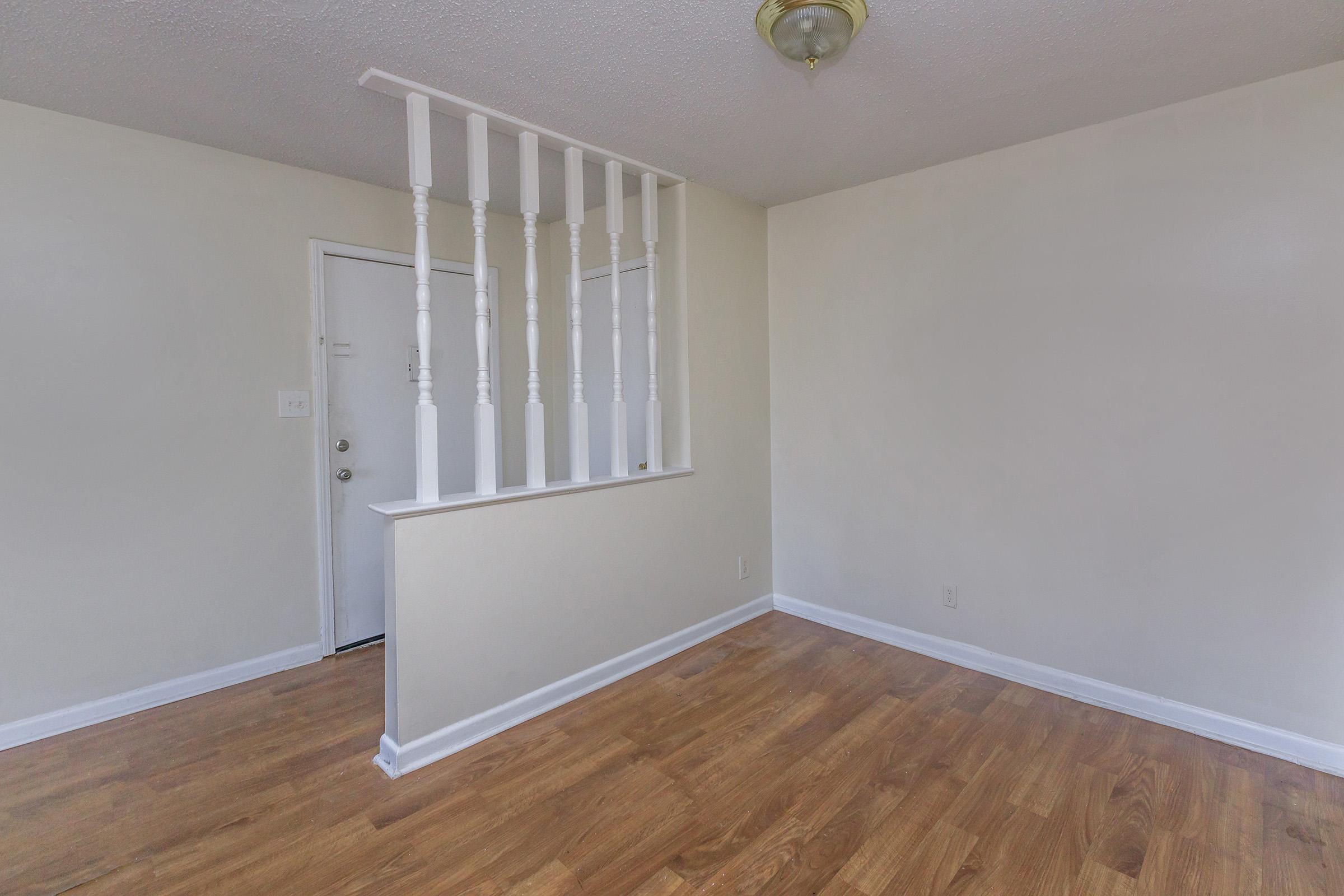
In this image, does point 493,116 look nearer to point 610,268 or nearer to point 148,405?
point 610,268

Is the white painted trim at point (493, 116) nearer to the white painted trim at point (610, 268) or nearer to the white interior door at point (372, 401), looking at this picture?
the white painted trim at point (610, 268)

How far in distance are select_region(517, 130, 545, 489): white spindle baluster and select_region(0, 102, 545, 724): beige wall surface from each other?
1.15 metres

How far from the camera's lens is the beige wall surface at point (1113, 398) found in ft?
7.01

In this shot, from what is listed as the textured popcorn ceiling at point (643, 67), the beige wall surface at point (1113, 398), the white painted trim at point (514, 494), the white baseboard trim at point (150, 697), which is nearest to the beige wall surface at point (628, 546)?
the white painted trim at point (514, 494)

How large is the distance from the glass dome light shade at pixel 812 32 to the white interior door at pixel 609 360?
1.55m

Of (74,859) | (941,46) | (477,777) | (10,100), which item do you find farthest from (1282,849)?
(10,100)

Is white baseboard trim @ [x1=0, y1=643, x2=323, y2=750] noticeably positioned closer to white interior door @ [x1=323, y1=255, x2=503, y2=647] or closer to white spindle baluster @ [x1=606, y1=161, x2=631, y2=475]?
white interior door @ [x1=323, y1=255, x2=503, y2=647]

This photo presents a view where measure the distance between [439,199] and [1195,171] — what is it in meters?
3.39

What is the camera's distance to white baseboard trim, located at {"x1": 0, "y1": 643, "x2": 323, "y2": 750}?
2.29m

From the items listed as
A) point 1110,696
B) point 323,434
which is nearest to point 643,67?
point 323,434

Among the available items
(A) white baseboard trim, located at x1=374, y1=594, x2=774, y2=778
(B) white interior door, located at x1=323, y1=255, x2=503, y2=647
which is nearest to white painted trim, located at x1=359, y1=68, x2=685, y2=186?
(B) white interior door, located at x1=323, y1=255, x2=503, y2=647

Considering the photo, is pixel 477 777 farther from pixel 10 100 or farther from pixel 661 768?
pixel 10 100

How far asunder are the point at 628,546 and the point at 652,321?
1.09m

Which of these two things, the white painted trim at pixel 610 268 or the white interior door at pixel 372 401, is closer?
the white interior door at pixel 372 401
